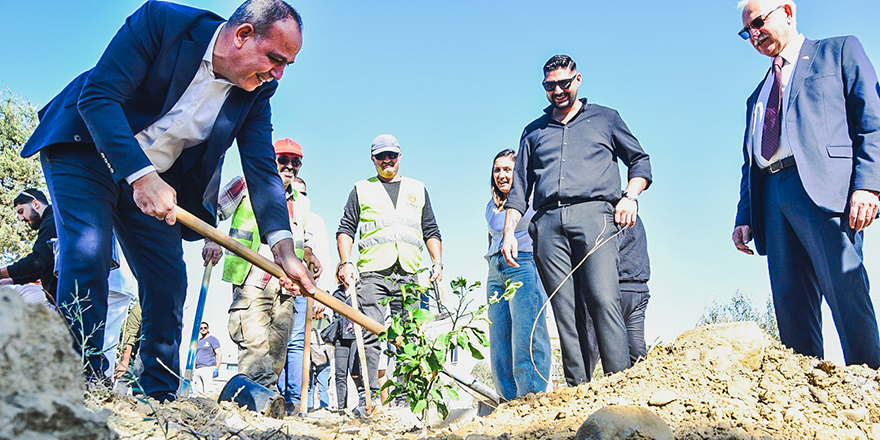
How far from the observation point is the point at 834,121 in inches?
140

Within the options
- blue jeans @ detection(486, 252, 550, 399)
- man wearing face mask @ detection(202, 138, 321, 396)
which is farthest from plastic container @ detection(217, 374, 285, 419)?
blue jeans @ detection(486, 252, 550, 399)

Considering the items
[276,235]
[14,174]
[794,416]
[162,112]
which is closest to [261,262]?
[276,235]

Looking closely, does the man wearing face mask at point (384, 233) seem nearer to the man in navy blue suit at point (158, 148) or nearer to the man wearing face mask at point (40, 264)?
the man in navy blue suit at point (158, 148)

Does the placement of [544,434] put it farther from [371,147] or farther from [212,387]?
[212,387]

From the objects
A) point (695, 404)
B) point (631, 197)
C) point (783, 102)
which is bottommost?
point (695, 404)

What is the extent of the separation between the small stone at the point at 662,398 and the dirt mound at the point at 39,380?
2238 millimetres

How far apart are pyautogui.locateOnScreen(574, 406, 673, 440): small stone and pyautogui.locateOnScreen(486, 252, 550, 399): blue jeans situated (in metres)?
2.21

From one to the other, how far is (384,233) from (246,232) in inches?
45.0

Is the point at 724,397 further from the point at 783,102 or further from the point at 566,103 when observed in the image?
the point at 566,103

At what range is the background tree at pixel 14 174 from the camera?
18922 millimetres

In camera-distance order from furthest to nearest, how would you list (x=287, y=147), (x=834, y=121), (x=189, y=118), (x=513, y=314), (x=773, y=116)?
1. (x=287, y=147)
2. (x=513, y=314)
3. (x=773, y=116)
4. (x=834, y=121)
5. (x=189, y=118)

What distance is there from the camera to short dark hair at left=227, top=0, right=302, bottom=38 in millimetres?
3221

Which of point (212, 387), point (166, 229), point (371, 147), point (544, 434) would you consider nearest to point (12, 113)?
point (212, 387)

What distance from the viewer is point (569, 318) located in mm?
3973
